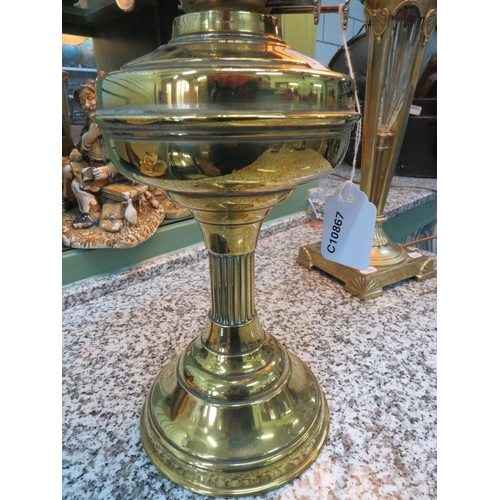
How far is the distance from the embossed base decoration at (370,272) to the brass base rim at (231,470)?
351mm

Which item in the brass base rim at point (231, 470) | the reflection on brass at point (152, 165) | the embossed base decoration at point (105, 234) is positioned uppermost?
the reflection on brass at point (152, 165)

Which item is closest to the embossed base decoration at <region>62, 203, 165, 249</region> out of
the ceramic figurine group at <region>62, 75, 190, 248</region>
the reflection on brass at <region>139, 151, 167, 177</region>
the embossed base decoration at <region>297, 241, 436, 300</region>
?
the ceramic figurine group at <region>62, 75, 190, 248</region>

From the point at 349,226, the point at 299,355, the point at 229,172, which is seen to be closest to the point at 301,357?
the point at 299,355

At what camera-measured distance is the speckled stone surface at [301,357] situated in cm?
35

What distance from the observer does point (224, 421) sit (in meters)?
0.34

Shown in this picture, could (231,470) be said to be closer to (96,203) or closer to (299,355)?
(299,355)

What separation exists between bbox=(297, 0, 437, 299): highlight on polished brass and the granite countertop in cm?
3

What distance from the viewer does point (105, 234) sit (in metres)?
0.65

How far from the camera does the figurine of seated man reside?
63cm

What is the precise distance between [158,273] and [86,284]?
0.13 m

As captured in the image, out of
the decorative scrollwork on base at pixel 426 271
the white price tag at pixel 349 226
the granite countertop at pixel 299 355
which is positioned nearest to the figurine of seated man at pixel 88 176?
the granite countertop at pixel 299 355

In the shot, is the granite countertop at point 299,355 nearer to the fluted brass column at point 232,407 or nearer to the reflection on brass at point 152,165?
the fluted brass column at point 232,407

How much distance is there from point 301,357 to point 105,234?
38 cm

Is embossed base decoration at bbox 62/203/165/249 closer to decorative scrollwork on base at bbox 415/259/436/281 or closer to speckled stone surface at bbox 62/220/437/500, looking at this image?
speckled stone surface at bbox 62/220/437/500
